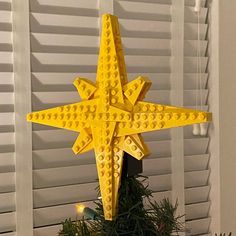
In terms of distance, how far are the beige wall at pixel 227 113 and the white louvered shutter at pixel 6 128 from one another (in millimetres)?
477

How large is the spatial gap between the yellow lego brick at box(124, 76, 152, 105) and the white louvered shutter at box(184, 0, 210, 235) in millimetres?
470

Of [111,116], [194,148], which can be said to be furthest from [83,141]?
[194,148]

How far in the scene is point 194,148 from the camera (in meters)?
1.00

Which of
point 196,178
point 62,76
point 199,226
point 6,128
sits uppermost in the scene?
point 62,76

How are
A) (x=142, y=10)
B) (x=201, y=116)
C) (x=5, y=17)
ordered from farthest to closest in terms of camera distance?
(x=142, y=10) < (x=5, y=17) < (x=201, y=116)

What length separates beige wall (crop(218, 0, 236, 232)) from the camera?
3.30 ft

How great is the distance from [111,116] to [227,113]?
55 cm

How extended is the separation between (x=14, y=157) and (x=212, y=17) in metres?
0.55

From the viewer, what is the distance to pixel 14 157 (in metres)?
0.80

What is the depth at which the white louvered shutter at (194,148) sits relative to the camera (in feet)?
3.23

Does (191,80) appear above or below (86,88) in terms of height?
above

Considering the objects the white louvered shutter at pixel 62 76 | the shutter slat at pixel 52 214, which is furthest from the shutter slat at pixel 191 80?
the shutter slat at pixel 52 214

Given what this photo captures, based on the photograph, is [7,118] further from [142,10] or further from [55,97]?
[142,10]

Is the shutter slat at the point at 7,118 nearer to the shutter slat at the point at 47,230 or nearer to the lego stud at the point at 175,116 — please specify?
the shutter slat at the point at 47,230
